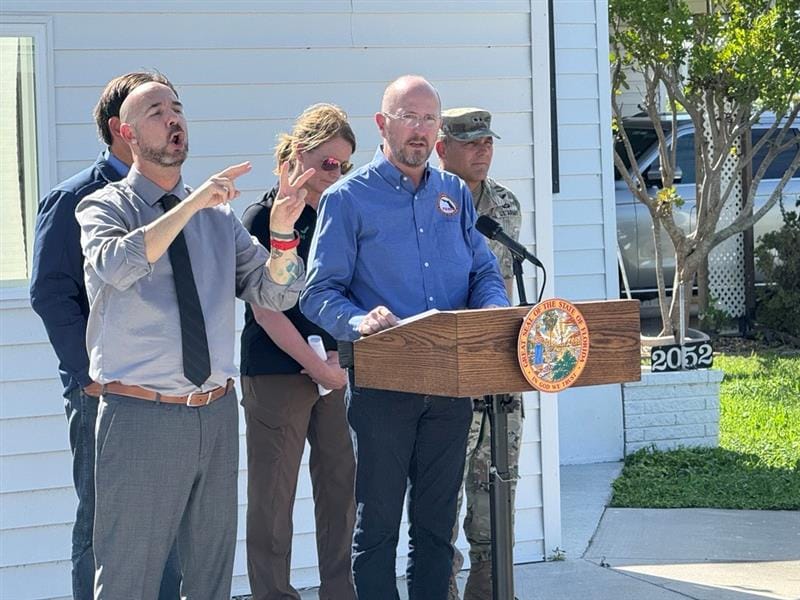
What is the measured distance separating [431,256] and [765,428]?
5366 millimetres

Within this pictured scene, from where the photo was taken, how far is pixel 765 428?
29.2 feet

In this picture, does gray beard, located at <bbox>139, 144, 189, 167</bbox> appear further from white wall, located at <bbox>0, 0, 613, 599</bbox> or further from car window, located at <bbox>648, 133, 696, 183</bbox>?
car window, located at <bbox>648, 133, 696, 183</bbox>

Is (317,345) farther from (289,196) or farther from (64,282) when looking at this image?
(289,196)

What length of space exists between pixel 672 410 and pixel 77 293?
4.93 meters

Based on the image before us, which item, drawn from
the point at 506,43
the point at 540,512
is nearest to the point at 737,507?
the point at 540,512

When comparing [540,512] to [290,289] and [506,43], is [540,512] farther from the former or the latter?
[290,289]

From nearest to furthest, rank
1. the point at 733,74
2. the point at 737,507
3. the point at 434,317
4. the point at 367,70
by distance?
the point at 434,317 → the point at 367,70 → the point at 737,507 → the point at 733,74

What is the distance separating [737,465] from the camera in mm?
7988

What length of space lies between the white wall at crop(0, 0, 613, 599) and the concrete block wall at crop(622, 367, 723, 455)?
218cm

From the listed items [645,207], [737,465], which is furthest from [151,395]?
[645,207]

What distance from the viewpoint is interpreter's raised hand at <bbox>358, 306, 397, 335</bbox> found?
3.72 metres

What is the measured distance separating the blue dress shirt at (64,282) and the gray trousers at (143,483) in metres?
0.55

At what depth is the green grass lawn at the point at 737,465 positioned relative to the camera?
7328 mm

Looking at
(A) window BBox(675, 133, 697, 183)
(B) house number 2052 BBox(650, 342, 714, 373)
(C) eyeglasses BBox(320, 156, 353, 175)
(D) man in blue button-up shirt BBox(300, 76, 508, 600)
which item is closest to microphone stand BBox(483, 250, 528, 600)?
(D) man in blue button-up shirt BBox(300, 76, 508, 600)
